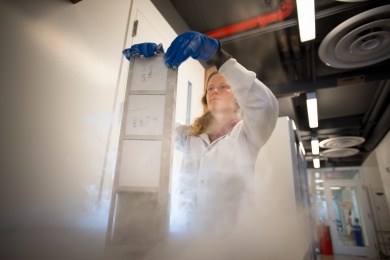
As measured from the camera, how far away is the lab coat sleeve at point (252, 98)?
0.95 m

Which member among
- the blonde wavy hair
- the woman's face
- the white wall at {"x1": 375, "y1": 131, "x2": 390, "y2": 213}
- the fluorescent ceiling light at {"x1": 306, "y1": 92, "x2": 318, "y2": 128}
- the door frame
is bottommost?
the door frame

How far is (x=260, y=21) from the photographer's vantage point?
6.09 feet

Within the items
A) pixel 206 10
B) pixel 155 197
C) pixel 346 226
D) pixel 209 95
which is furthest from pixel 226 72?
pixel 346 226

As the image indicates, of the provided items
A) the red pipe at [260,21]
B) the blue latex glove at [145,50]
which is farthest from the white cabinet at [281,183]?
the blue latex glove at [145,50]

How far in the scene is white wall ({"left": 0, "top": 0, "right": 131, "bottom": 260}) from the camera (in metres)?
0.69

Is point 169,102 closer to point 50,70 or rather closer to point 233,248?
point 50,70

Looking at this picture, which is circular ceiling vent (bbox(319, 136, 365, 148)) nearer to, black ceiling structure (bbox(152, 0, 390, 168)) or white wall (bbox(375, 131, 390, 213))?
black ceiling structure (bbox(152, 0, 390, 168))

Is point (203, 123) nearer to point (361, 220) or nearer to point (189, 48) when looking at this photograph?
point (189, 48)

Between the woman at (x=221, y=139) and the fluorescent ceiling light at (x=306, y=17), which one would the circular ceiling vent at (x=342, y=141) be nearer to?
the fluorescent ceiling light at (x=306, y=17)

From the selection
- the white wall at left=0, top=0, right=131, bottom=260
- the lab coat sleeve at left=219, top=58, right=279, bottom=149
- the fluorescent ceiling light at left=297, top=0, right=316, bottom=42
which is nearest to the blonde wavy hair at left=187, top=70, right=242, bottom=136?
the lab coat sleeve at left=219, top=58, right=279, bottom=149

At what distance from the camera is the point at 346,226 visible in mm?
7039

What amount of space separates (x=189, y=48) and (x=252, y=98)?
364 millimetres

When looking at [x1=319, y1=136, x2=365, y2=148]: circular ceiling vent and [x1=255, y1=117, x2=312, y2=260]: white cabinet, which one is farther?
[x1=319, y1=136, x2=365, y2=148]: circular ceiling vent

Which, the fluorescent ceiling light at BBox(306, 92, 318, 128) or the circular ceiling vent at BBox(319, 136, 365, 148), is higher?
the fluorescent ceiling light at BBox(306, 92, 318, 128)
